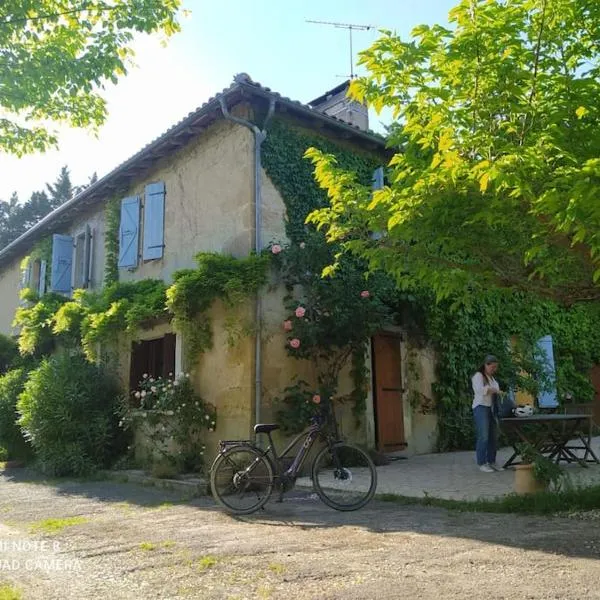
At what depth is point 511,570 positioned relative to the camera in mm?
3336

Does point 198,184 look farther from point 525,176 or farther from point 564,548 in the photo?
A: point 564,548

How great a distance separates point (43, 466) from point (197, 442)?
8.46 feet

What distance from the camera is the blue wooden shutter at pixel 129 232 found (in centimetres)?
1096

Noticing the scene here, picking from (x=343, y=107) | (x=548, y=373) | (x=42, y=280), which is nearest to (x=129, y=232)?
(x=42, y=280)

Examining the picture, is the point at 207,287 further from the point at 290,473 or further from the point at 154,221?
the point at 290,473

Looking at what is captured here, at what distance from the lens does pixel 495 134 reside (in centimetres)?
437

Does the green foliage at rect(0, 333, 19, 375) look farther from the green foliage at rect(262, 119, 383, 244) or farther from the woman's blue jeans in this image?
the woman's blue jeans

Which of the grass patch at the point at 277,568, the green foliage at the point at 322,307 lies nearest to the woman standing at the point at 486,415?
the green foliage at the point at 322,307

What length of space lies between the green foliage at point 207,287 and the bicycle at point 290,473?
2831mm

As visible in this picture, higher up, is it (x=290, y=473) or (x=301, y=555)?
(x=290, y=473)

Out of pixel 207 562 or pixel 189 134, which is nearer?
pixel 207 562

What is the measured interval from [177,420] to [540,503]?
4.89 meters

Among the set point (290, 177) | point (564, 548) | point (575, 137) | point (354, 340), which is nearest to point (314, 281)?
point (354, 340)

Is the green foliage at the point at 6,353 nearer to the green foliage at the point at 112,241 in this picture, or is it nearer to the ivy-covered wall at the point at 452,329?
the green foliage at the point at 112,241
